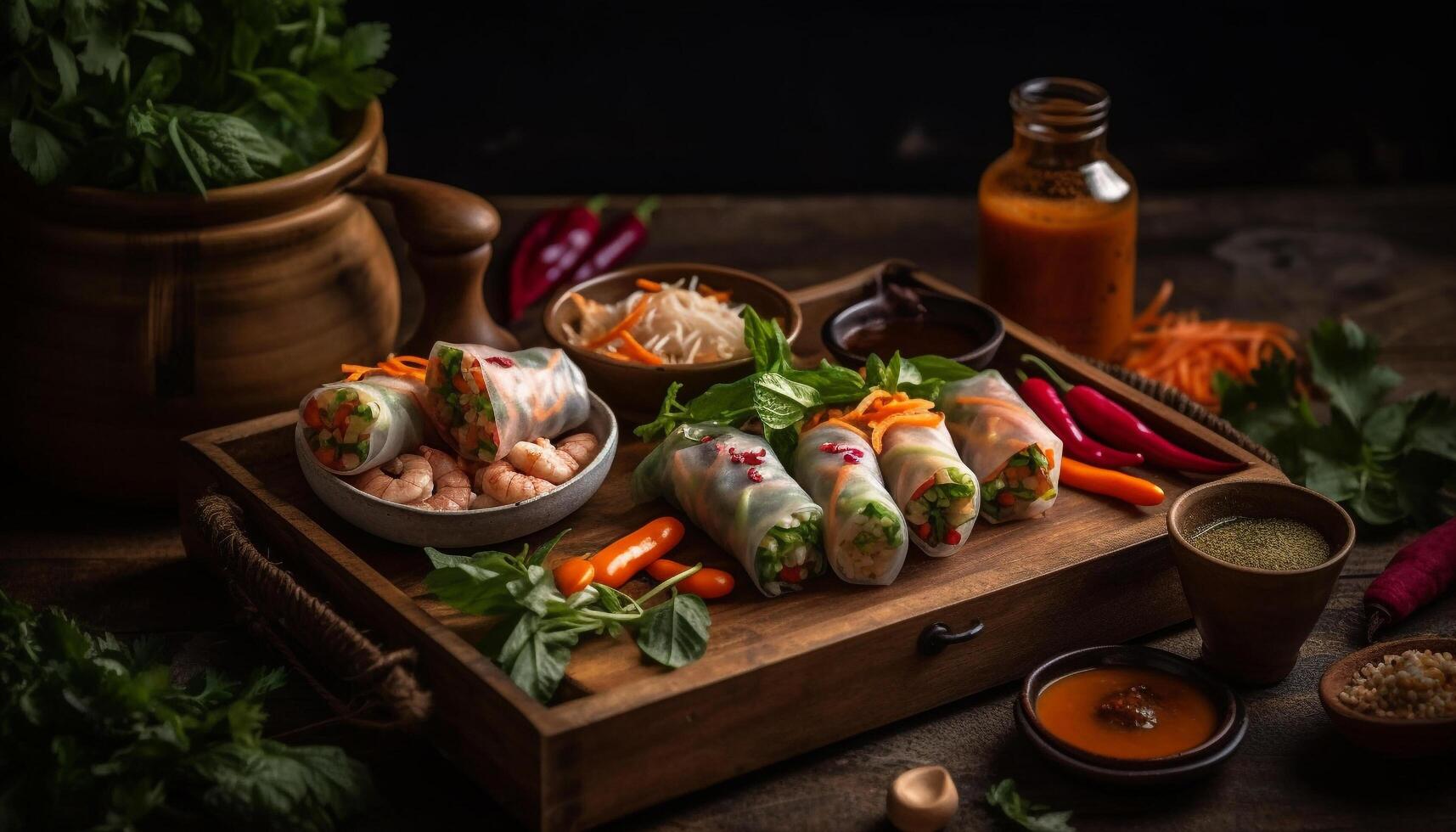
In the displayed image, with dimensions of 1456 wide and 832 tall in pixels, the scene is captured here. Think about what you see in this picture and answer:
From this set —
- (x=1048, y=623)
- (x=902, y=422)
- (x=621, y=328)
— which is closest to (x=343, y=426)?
(x=621, y=328)

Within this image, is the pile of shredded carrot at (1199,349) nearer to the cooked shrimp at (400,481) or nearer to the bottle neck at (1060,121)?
the bottle neck at (1060,121)

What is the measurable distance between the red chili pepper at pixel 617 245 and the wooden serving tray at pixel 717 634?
1679 mm

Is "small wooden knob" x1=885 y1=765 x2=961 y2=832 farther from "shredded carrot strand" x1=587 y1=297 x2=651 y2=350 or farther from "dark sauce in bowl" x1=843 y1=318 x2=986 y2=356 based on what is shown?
"shredded carrot strand" x1=587 y1=297 x2=651 y2=350

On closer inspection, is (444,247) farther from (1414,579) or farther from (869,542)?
(1414,579)

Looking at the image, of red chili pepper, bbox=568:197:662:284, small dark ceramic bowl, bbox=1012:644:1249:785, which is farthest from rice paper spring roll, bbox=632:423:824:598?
red chili pepper, bbox=568:197:662:284

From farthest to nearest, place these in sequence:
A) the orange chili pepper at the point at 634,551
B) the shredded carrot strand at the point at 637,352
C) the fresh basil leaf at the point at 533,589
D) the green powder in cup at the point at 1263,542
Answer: the shredded carrot strand at the point at 637,352 < the orange chili pepper at the point at 634,551 < the green powder in cup at the point at 1263,542 < the fresh basil leaf at the point at 533,589

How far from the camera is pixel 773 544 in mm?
2834

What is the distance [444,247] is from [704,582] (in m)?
1.19

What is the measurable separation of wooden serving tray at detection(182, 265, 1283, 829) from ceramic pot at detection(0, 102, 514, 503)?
0.20 meters

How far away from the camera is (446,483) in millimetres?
3033

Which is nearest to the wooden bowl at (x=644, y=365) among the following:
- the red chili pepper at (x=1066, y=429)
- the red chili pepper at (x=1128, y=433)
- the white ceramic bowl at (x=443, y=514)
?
the white ceramic bowl at (x=443, y=514)

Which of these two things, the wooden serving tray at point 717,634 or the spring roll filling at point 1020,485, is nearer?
the wooden serving tray at point 717,634

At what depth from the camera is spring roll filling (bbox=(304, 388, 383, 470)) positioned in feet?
9.75

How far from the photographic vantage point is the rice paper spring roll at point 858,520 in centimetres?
282
